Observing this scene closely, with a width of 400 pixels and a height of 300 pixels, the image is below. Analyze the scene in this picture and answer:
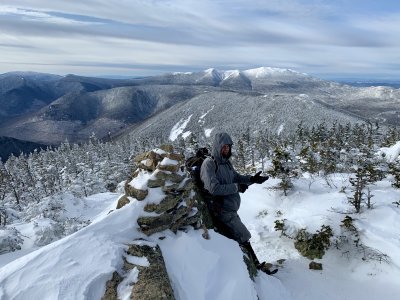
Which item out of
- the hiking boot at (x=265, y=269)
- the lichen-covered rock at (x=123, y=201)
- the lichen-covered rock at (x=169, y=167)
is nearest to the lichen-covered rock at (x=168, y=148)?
the lichen-covered rock at (x=169, y=167)

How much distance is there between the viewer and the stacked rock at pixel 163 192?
7336 mm

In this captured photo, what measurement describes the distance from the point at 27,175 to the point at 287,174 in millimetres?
71330

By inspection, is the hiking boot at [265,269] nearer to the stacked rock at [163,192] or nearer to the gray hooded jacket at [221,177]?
the gray hooded jacket at [221,177]

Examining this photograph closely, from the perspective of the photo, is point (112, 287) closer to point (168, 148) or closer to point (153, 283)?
point (153, 283)

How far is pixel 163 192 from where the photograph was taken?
7.73 meters

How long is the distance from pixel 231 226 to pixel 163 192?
93.3 inches

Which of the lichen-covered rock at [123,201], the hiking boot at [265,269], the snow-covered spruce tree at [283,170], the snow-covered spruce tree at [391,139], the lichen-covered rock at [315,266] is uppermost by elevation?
the lichen-covered rock at [123,201]

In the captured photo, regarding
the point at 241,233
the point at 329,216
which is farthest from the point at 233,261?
the point at 329,216

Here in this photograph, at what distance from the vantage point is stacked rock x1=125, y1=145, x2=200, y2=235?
7336 mm

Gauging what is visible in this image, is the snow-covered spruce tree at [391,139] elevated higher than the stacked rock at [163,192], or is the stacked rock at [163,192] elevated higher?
the stacked rock at [163,192]

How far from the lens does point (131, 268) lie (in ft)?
19.3

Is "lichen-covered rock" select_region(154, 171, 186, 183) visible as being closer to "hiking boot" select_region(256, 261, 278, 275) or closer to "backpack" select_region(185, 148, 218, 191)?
"backpack" select_region(185, 148, 218, 191)

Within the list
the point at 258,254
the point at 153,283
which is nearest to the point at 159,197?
the point at 153,283

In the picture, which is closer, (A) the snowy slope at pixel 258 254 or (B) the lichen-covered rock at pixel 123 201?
(A) the snowy slope at pixel 258 254
